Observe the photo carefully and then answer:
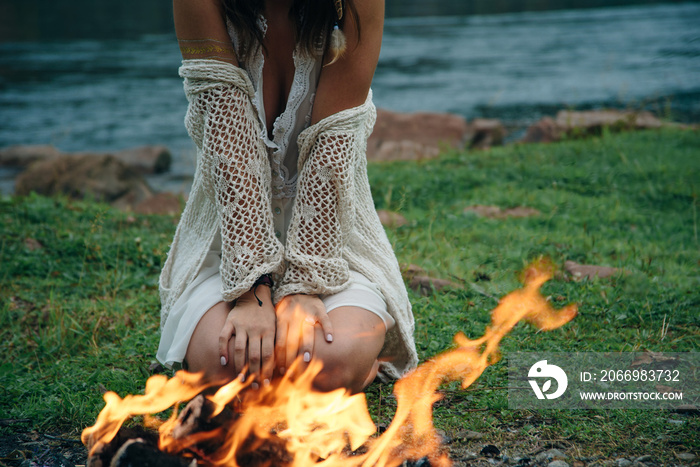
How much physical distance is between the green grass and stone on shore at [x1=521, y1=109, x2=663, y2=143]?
5.77 feet

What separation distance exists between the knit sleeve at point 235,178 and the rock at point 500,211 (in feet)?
10.1

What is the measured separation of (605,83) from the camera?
1348 cm

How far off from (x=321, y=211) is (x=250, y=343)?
586 mm

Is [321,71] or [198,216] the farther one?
[198,216]

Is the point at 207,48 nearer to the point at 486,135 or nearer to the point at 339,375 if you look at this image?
the point at 339,375

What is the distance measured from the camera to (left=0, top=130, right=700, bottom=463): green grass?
2594 millimetres

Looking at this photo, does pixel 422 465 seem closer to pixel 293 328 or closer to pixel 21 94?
pixel 293 328

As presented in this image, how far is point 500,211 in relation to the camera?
543cm

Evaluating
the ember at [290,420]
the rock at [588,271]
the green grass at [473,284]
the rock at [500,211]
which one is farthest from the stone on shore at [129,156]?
the ember at [290,420]

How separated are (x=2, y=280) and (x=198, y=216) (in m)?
1.91

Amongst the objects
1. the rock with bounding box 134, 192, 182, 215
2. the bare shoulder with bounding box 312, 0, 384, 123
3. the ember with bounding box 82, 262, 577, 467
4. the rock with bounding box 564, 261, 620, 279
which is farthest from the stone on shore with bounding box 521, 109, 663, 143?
the bare shoulder with bounding box 312, 0, 384, 123

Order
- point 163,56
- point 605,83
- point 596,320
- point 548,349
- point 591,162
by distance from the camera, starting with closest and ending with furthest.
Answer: point 548,349 < point 596,320 < point 591,162 < point 605,83 < point 163,56

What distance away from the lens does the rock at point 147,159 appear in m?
9.19

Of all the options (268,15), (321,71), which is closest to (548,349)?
(321,71)
